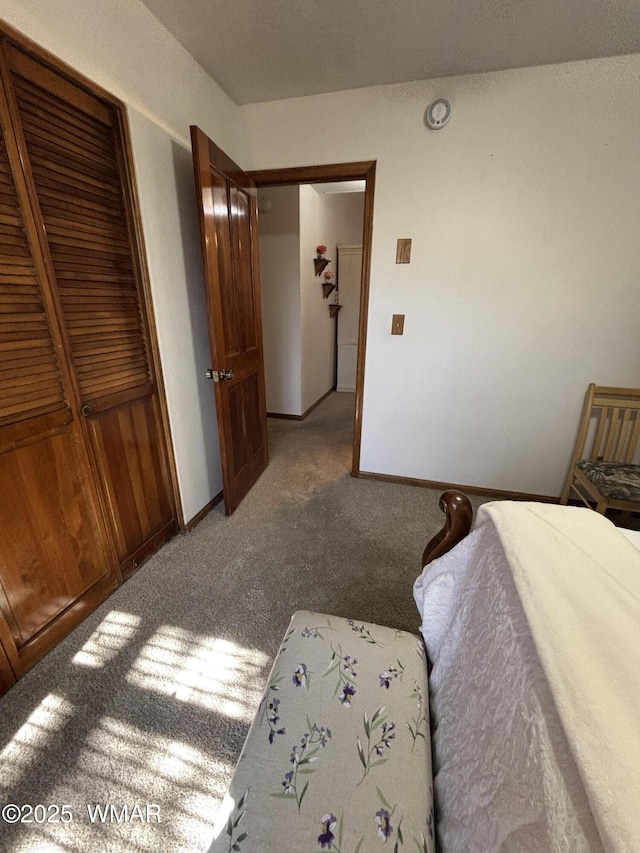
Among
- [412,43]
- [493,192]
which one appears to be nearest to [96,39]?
[412,43]

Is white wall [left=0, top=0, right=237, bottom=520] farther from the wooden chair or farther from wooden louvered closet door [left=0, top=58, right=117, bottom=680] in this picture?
the wooden chair

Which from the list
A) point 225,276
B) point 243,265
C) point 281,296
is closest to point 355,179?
point 243,265

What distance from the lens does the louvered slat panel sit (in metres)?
1.07

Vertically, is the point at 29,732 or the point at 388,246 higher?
the point at 388,246

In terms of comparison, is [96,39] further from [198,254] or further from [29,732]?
[29,732]

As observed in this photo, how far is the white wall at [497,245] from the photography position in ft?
5.91

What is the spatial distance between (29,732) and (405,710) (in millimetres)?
1181

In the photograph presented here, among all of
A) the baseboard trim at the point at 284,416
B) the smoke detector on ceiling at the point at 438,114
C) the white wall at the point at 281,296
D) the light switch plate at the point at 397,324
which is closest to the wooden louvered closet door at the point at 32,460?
the light switch plate at the point at 397,324

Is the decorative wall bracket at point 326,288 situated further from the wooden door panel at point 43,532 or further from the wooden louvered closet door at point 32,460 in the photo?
the wooden door panel at point 43,532

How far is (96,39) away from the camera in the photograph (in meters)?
1.27

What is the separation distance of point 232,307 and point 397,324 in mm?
1065

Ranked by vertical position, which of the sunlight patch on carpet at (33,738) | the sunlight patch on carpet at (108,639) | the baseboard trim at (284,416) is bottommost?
the baseboard trim at (284,416)

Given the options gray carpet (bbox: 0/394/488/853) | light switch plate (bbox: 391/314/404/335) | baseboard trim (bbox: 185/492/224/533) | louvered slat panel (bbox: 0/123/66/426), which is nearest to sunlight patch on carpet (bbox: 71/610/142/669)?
gray carpet (bbox: 0/394/488/853)

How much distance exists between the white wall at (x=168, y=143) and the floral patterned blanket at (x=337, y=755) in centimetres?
141
